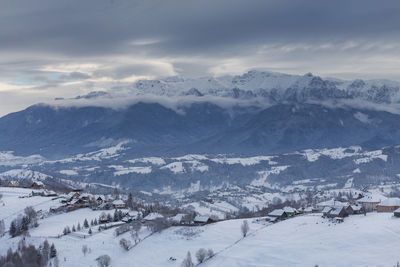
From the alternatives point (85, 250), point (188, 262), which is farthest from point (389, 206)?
point (85, 250)

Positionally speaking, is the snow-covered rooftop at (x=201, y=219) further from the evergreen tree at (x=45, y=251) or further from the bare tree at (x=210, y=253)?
the evergreen tree at (x=45, y=251)

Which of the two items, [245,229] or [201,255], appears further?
[245,229]

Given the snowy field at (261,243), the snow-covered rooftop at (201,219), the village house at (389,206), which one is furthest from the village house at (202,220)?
the village house at (389,206)

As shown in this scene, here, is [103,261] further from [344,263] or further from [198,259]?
[344,263]

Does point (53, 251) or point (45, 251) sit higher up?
point (45, 251)

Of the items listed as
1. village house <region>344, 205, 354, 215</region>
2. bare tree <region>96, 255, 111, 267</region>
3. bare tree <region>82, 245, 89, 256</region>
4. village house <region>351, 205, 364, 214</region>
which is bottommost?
bare tree <region>96, 255, 111, 267</region>

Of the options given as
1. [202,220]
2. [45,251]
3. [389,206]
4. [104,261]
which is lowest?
[104,261]

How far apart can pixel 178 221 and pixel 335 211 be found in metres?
50.2

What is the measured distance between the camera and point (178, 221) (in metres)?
195

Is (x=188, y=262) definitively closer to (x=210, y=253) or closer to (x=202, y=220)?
(x=210, y=253)

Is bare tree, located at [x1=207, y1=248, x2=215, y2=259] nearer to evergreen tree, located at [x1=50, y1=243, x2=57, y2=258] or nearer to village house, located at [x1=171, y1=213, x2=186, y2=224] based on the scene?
village house, located at [x1=171, y1=213, x2=186, y2=224]

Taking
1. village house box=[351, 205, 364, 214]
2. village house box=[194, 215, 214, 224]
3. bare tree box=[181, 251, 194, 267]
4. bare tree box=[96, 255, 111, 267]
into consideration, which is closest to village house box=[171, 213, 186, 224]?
village house box=[194, 215, 214, 224]

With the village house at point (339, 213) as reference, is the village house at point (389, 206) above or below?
below

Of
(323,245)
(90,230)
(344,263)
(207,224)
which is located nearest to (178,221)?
→ (207,224)
